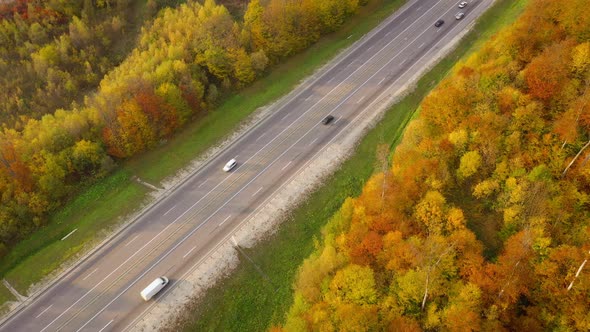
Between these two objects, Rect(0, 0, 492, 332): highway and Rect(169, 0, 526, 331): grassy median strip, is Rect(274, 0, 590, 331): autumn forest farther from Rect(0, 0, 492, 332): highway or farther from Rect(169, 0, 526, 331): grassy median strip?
Rect(0, 0, 492, 332): highway

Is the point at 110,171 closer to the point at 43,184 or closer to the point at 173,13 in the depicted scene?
the point at 43,184

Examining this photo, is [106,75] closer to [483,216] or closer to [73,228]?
[73,228]

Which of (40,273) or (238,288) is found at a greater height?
(40,273)

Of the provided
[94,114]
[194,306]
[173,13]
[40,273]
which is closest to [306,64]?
[173,13]

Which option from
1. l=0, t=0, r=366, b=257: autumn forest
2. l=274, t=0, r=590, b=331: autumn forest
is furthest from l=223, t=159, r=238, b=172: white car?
l=274, t=0, r=590, b=331: autumn forest

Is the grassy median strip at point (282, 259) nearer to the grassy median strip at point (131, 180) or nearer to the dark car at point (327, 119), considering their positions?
the dark car at point (327, 119)

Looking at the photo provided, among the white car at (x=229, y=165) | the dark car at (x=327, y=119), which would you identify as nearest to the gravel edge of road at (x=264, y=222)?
the dark car at (x=327, y=119)
